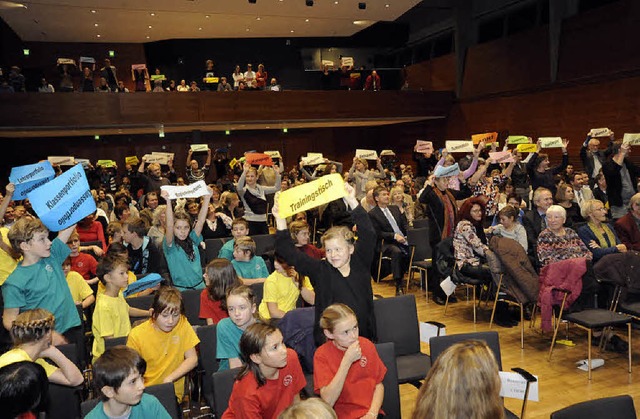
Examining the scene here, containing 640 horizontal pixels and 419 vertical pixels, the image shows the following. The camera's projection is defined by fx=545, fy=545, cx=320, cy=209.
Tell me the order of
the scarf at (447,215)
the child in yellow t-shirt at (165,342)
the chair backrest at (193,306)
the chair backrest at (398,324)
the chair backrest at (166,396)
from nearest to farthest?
1. the chair backrest at (166,396)
2. the child in yellow t-shirt at (165,342)
3. the chair backrest at (398,324)
4. the chair backrest at (193,306)
5. the scarf at (447,215)

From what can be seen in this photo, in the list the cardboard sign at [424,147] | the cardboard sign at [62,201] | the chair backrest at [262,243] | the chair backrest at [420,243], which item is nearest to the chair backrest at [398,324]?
the cardboard sign at [62,201]

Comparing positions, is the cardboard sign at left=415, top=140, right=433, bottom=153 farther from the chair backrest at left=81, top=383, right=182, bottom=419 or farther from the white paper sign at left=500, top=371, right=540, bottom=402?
the chair backrest at left=81, top=383, right=182, bottom=419

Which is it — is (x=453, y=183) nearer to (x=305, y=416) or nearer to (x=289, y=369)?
(x=289, y=369)

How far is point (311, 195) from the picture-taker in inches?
133

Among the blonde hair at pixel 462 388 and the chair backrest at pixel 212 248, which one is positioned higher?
the blonde hair at pixel 462 388

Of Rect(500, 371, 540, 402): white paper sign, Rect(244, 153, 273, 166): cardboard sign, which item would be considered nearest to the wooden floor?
Rect(500, 371, 540, 402): white paper sign

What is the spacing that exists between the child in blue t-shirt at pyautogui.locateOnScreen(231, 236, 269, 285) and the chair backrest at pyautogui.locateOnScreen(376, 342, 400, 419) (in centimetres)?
198

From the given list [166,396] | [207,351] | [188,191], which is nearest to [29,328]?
[166,396]

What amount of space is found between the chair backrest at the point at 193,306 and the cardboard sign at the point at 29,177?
167 cm

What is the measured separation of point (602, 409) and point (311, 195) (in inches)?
75.2

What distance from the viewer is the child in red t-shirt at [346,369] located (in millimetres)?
2721

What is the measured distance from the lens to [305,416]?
1.75 metres

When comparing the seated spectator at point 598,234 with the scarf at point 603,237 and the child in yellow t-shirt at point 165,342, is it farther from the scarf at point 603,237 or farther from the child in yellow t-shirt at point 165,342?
the child in yellow t-shirt at point 165,342

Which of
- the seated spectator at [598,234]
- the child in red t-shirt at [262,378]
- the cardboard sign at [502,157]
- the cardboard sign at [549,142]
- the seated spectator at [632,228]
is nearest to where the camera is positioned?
the child in red t-shirt at [262,378]
